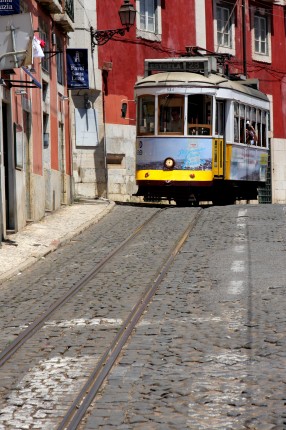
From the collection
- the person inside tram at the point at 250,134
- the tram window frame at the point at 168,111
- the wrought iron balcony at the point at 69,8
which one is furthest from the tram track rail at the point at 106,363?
the wrought iron balcony at the point at 69,8

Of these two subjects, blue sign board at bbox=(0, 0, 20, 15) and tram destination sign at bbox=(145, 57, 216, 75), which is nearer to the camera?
blue sign board at bbox=(0, 0, 20, 15)

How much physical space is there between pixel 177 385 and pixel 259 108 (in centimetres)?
2285

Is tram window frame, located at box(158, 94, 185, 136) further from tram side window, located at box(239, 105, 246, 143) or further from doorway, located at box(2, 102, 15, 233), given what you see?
doorway, located at box(2, 102, 15, 233)

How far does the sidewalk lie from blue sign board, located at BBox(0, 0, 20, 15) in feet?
13.1

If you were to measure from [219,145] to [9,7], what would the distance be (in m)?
8.42

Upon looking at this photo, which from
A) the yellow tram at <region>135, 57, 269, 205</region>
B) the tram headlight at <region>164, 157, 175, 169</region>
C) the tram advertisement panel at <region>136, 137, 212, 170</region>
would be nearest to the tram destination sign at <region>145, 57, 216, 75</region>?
the yellow tram at <region>135, 57, 269, 205</region>

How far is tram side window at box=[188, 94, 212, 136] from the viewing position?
26594mm

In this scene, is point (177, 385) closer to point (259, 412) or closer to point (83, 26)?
point (259, 412)

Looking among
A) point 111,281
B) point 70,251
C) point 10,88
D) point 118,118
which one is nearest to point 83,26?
point 118,118

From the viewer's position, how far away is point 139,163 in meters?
27.2

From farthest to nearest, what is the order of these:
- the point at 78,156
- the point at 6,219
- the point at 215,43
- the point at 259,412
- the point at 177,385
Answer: the point at 215,43
the point at 78,156
the point at 6,219
the point at 177,385
the point at 259,412

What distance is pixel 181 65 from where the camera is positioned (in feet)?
89.9

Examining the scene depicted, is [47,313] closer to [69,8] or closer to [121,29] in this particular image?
[121,29]

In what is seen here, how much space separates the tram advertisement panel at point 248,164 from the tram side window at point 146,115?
87.4 inches
